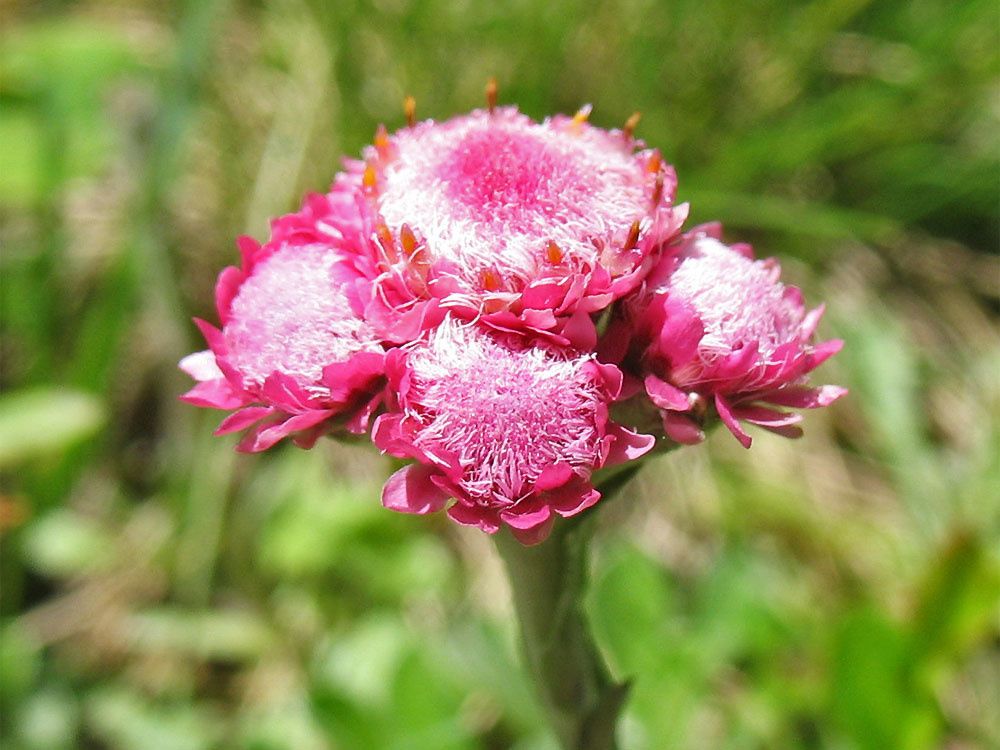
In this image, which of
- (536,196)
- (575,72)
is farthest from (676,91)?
(536,196)

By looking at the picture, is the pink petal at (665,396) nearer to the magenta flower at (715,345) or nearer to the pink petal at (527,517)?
the magenta flower at (715,345)

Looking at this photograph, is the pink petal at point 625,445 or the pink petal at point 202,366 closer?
the pink petal at point 625,445

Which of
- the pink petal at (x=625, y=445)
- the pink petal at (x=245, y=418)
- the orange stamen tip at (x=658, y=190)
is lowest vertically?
the pink petal at (x=245, y=418)

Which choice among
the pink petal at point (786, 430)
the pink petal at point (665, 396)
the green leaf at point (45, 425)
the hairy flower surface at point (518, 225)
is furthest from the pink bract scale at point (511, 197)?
the green leaf at point (45, 425)

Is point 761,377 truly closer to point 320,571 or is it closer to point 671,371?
point 671,371

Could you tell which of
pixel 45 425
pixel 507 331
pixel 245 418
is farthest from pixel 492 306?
pixel 45 425

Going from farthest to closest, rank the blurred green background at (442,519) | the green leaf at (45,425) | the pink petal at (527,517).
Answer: the green leaf at (45,425), the blurred green background at (442,519), the pink petal at (527,517)
